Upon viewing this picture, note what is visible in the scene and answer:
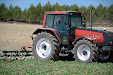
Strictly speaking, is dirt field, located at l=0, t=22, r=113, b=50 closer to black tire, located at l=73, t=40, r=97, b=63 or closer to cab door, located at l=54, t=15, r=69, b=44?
cab door, located at l=54, t=15, r=69, b=44

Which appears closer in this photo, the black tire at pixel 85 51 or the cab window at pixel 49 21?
the black tire at pixel 85 51

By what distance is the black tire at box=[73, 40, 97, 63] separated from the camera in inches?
349

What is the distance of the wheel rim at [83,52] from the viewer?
9.20 m

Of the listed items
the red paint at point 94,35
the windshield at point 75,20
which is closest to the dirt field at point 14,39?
the windshield at point 75,20

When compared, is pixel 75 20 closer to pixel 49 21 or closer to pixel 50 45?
pixel 49 21

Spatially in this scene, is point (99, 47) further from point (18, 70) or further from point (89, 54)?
point (18, 70)

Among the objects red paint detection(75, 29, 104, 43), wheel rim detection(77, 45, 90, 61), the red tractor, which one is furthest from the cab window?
wheel rim detection(77, 45, 90, 61)

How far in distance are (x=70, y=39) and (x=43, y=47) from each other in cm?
154

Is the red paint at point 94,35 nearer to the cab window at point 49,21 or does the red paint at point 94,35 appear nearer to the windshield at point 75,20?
the windshield at point 75,20

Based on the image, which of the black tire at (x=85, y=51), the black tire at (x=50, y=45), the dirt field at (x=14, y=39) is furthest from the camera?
the dirt field at (x=14, y=39)

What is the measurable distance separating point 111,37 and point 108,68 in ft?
6.80

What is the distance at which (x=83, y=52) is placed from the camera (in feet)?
30.6

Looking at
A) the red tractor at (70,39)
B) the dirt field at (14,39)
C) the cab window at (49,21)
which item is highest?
the cab window at (49,21)

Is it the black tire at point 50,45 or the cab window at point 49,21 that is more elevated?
the cab window at point 49,21
